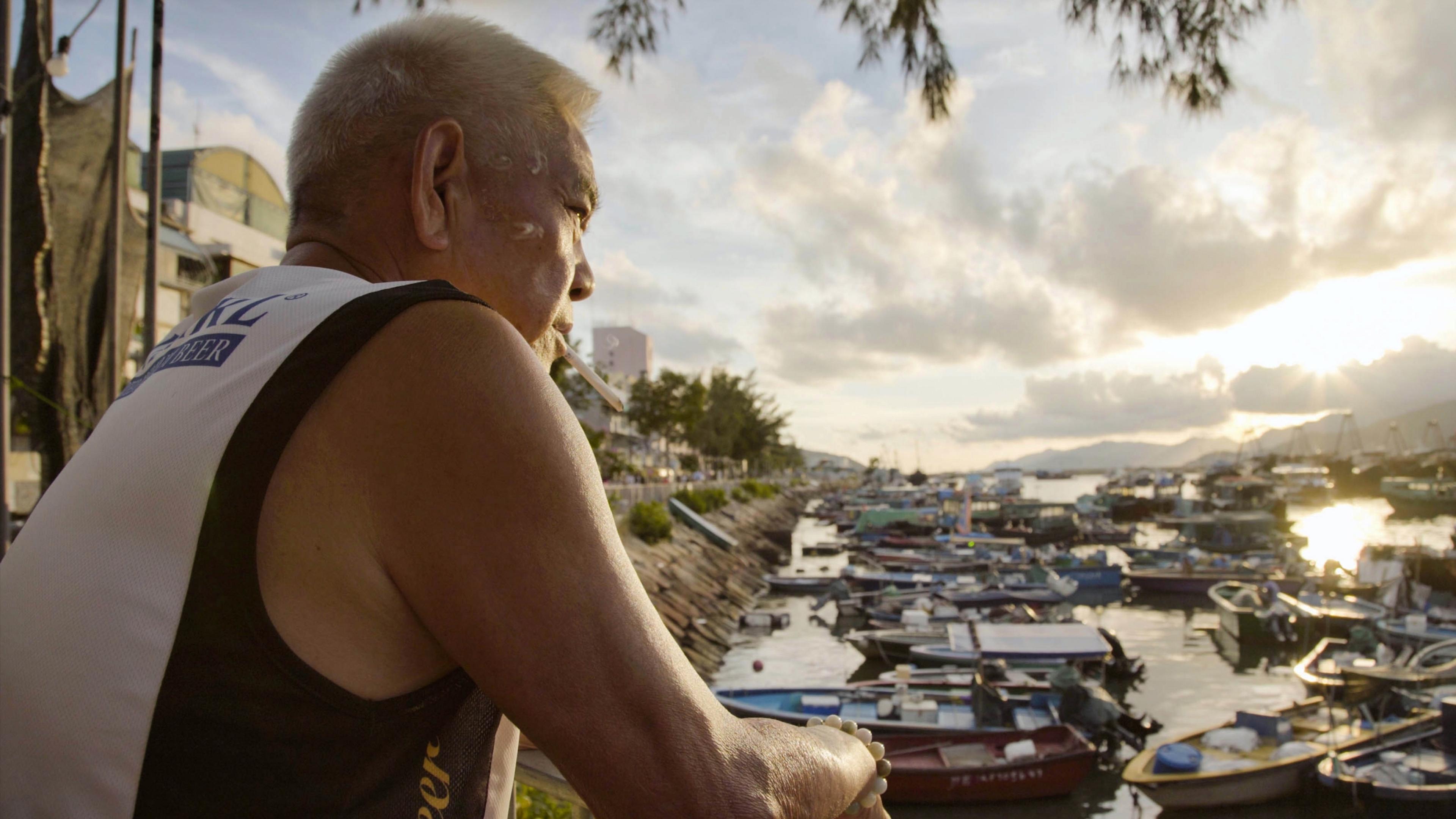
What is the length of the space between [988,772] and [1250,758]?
4.31 meters

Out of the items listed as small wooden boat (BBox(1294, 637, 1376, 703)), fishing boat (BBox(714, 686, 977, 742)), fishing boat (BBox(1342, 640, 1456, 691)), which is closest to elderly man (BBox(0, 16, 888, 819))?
fishing boat (BBox(714, 686, 977, 742))

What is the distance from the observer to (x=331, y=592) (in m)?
0.87

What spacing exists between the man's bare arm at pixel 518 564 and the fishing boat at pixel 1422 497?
326ft

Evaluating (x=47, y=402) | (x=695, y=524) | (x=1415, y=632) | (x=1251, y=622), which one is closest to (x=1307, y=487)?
(x=1251, y=622)

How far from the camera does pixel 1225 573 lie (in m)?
36.2

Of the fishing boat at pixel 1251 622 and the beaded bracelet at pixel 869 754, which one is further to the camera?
the fishing boat at pixel 1251 622

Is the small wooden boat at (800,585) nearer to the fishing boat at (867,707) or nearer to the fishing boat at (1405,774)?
the fishing boat at (867,707)

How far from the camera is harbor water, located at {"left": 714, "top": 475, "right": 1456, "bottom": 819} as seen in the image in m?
14.7

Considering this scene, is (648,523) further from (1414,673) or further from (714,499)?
(1414,673)

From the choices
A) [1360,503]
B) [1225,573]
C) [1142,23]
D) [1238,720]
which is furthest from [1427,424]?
[1142,23]

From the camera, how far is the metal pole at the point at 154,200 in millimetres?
8523

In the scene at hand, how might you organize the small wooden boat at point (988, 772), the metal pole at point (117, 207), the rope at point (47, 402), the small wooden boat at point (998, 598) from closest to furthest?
the rope at point (47, 402)
the metal pole at point (117, 207)
the small wooden boat at point (988, 772)
the small wooden boat at point (998, 598)

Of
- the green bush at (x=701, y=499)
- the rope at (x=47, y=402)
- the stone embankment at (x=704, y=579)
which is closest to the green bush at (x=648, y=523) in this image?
the stone embankment at (x=704, y=579)

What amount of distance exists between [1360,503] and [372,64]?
137960 mm
